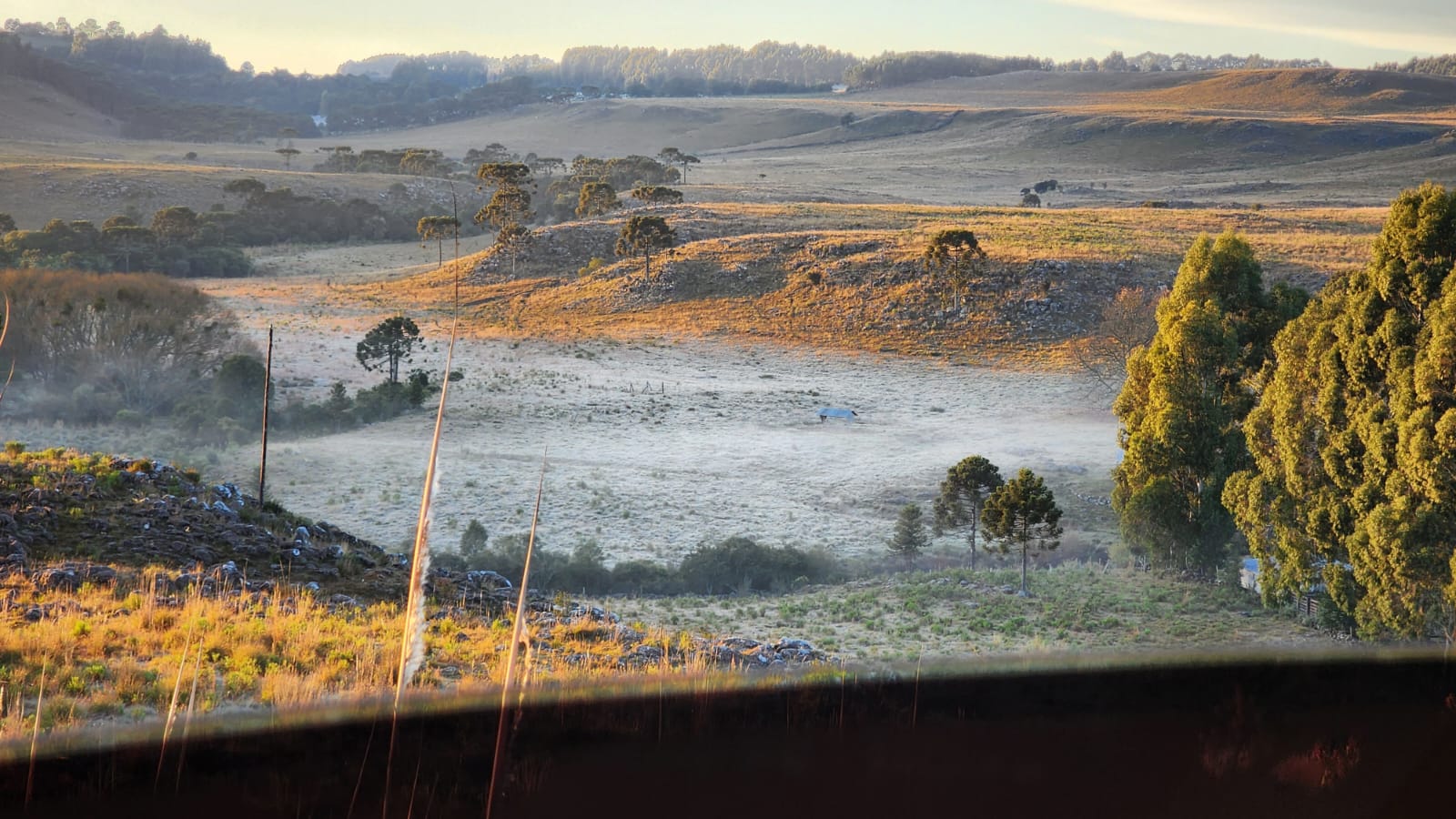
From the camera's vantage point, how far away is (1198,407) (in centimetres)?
1709

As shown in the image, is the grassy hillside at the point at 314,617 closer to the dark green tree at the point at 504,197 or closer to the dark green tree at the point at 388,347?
the dark green tree at the point at 388,347

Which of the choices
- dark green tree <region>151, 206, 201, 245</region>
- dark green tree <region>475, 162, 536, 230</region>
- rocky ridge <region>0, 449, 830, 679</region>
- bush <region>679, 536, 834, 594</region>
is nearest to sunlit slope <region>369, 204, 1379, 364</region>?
dark green tree <region>475, 162, 536, 230</region>

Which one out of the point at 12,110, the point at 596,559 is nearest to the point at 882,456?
the point at 596,559

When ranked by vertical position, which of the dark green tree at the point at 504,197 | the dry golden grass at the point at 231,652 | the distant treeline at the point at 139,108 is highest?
the distant treeline at the point at 139,108

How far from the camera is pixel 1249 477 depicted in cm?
1518

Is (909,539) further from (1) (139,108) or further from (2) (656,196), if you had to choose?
(1) (139,108)

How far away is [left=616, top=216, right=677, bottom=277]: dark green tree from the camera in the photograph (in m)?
55.0

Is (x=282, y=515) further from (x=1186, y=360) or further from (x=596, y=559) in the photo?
(x=1186, y=360)

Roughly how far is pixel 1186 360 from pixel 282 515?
43.4 feet

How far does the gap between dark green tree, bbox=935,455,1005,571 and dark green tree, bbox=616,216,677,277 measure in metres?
33.8

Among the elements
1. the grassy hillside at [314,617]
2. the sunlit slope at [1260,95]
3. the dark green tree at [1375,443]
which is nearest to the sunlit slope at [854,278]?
the grassy hillside at [314,617]

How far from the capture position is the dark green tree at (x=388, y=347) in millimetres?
35656

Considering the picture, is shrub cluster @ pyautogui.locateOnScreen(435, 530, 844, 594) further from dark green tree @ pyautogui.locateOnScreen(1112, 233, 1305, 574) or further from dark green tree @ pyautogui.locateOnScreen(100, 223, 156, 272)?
dark green tree @ pyautogui.locateOnScreen(100, 223, 156, 272)

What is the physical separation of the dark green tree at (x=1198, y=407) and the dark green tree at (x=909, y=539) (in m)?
3.82
